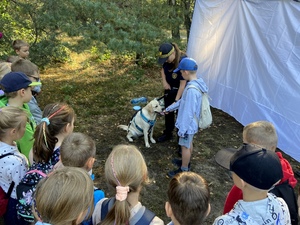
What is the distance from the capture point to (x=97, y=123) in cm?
604

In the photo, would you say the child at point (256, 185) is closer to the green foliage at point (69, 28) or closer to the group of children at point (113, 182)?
the group of children at point (113, 182)

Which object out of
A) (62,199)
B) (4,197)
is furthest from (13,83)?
(62,199)

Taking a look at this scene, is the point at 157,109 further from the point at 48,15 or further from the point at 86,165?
the point at 48,15

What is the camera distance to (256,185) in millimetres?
1791

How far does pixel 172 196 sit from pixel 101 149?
340 cm

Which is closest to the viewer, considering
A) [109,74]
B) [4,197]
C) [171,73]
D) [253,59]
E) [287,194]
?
[287,194]

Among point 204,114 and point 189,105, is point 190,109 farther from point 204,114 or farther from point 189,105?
point 204,114

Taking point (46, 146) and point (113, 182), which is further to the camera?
point (46, 146)

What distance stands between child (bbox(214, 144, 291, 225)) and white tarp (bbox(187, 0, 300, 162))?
350 cm

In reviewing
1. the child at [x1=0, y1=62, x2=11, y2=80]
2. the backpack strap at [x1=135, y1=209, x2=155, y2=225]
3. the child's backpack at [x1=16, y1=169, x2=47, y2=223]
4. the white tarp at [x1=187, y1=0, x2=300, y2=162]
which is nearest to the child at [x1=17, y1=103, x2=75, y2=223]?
the child's backpack at [x1=16, y1=169, x2=47, y2=223]

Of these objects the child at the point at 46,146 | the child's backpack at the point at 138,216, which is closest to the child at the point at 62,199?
the child's backpack at the point at 138,216

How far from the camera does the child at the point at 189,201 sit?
181 cm

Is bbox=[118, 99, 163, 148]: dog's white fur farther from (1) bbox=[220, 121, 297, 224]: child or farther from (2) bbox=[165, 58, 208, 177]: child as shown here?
(1) bbox=[220, 121, 297, 224]: child

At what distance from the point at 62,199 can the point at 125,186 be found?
1.49 ft
